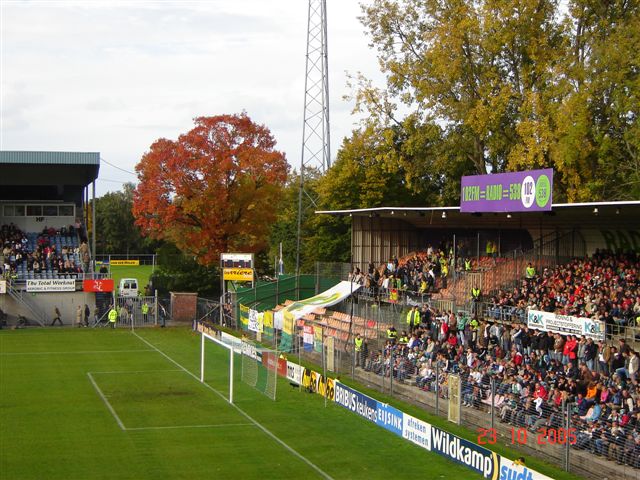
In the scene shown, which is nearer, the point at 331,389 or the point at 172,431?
the point at 172,431

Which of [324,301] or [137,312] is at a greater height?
[324,301]

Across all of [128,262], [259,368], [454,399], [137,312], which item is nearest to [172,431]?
[454,399]

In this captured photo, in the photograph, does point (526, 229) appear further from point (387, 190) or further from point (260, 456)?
point (260, 456)

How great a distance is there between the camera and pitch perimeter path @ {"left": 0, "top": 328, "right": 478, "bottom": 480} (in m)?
19.7

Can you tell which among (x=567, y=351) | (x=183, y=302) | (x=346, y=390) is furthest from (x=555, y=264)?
(x=183, y=302)

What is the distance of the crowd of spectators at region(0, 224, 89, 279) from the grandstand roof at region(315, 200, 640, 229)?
825 inches

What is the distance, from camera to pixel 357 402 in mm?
25672

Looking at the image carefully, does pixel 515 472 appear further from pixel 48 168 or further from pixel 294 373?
pixel 48 168

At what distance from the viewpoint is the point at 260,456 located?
68.7ft

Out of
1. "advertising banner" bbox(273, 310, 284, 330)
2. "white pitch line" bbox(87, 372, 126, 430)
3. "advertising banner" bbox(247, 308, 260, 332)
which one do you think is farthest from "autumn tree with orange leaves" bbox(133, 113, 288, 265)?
"white pitch line" bbox(87, 372, 126, 430)

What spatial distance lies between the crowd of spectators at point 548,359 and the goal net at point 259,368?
11.9 feet

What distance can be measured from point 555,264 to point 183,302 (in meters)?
25.5

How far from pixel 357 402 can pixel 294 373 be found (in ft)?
19.0

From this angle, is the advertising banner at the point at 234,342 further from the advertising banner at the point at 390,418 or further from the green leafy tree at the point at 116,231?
the green leafy tree at the point at 116,231
